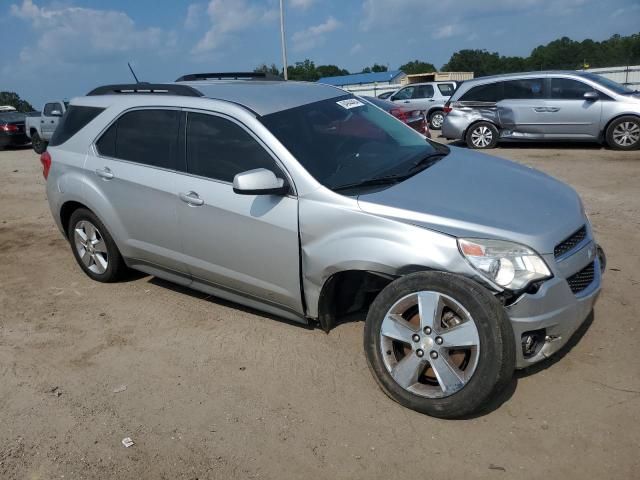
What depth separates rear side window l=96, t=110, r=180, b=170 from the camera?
4.34 meters

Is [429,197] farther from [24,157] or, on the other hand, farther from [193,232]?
[24,157]

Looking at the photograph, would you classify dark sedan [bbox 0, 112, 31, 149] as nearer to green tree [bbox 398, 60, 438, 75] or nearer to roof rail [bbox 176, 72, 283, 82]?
roof rail [bbox 176, 72, 283, 82]

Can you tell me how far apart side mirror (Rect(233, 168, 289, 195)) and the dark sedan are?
19.8 meters

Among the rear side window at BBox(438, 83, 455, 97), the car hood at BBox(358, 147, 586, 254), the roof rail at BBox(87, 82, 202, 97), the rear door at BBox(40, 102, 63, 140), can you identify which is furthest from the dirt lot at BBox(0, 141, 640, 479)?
the rear door at BBox(40, 102, 63, 140)

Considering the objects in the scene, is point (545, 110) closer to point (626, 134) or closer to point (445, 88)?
point (626, 134)

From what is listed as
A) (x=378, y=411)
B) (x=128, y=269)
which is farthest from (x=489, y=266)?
(x=128, y=269)

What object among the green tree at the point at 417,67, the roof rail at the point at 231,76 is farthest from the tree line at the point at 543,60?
the roof rail at the point at 231,76

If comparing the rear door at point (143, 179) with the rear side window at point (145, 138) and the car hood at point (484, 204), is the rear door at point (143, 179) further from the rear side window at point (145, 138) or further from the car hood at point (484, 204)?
→ the car hood at point (484, 204)

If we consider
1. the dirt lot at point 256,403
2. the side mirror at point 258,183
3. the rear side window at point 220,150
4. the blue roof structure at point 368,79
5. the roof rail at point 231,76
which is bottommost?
the dirt lot at point 256,403

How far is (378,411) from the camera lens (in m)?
3.22

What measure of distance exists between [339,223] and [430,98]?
16.7 m

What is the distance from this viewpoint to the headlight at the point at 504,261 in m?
2.99

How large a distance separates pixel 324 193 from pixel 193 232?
1149mm

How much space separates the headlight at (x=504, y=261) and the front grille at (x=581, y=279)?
0.26m
